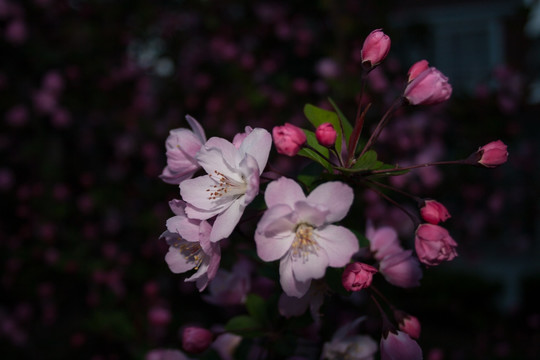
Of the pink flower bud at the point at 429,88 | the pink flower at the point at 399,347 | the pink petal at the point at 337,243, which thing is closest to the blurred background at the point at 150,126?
the pink flower bud at the point at 429,88

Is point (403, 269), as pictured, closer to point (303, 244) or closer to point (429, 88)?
point (303, 244)

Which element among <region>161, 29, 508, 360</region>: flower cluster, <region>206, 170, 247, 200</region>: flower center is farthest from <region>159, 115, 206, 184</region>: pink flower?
<region>206, 170, 247, 200</region>: flower center

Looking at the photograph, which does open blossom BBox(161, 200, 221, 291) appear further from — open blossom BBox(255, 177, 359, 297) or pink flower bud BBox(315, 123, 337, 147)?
pink flower bud BBox(315, 123, 337, 147)

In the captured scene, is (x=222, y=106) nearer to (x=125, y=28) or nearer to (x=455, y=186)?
(x=125, y=28)

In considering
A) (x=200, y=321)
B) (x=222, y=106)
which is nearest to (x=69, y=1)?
(x=222, y=106)

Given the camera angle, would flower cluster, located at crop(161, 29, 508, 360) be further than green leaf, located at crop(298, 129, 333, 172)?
No

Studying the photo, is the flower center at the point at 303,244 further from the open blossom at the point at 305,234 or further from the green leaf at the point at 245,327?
the green leaf at the point at 245,327
